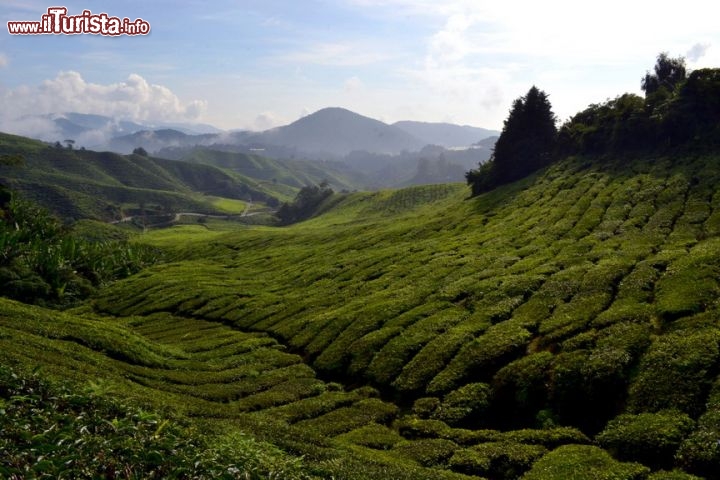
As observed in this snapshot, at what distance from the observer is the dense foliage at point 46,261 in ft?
235

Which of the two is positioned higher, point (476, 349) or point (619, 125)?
point (619, 125)

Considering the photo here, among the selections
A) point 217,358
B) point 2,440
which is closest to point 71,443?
point 2,440

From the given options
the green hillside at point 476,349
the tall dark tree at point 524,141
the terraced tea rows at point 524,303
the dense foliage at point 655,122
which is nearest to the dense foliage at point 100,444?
the green hillside at point 476,349

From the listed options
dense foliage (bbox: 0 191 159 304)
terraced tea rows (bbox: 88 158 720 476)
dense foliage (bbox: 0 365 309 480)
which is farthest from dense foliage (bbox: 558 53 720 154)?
dense foliage (bbox: 0 191 159 304)

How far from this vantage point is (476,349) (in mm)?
34000

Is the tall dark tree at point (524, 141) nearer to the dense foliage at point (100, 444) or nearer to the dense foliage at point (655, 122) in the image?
the dense foliage at point (655, 122)

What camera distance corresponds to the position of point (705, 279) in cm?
3475

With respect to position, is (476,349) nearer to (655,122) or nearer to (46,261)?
(655,122)

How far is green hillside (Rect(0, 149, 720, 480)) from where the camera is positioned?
Result: 23422 millimetres

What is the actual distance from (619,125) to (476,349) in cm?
7107

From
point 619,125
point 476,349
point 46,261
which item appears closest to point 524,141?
point 619,125

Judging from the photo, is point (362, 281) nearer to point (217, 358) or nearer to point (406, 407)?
point (217, 358)

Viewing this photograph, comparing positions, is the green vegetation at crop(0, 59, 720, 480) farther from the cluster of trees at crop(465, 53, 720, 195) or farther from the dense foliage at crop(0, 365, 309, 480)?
the cluster of trees at crop(465, 53, 720, 195)

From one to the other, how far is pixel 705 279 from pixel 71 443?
132ft
